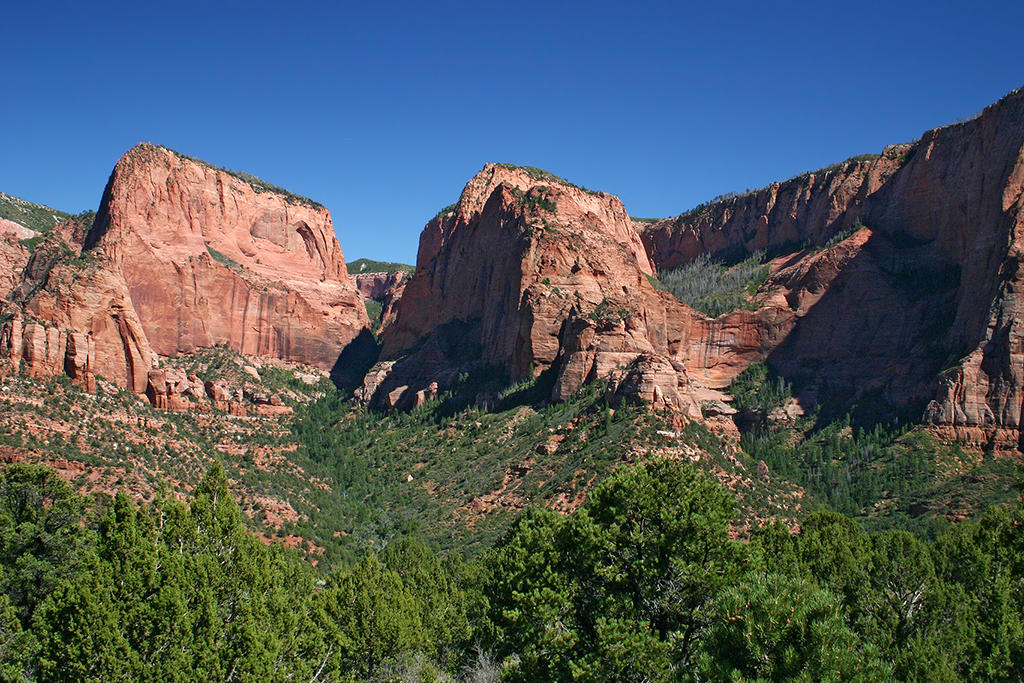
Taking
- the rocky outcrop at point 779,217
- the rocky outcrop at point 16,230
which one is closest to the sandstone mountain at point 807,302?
the rocky outcrop at point 779,217

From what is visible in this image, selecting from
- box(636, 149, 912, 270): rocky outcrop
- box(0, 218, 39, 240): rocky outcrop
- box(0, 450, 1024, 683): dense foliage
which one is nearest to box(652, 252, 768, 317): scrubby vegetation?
box(636, 149, 912, 270): rocky outcrop

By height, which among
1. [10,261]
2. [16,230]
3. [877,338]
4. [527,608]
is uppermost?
[16,230]

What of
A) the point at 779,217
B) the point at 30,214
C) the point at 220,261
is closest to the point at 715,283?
the point at 779,217

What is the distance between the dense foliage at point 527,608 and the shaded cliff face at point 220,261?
7512 cm

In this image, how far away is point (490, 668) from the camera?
3388cm

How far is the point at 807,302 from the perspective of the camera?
106 m

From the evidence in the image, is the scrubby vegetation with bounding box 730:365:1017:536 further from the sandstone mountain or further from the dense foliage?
the dense foliage

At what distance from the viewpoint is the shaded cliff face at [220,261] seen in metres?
105

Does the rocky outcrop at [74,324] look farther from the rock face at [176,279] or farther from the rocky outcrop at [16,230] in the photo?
the rocky outcrop at [16,230]

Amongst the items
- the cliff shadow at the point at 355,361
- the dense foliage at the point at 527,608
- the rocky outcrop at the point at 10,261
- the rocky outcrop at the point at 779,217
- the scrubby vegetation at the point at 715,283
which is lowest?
the dense foliage at the point at 527,608

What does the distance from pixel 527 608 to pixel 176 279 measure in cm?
9237

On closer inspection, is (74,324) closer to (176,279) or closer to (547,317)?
(176,279)

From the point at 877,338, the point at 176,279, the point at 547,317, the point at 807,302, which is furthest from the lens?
the point at 176,279

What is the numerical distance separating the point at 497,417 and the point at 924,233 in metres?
58.1
